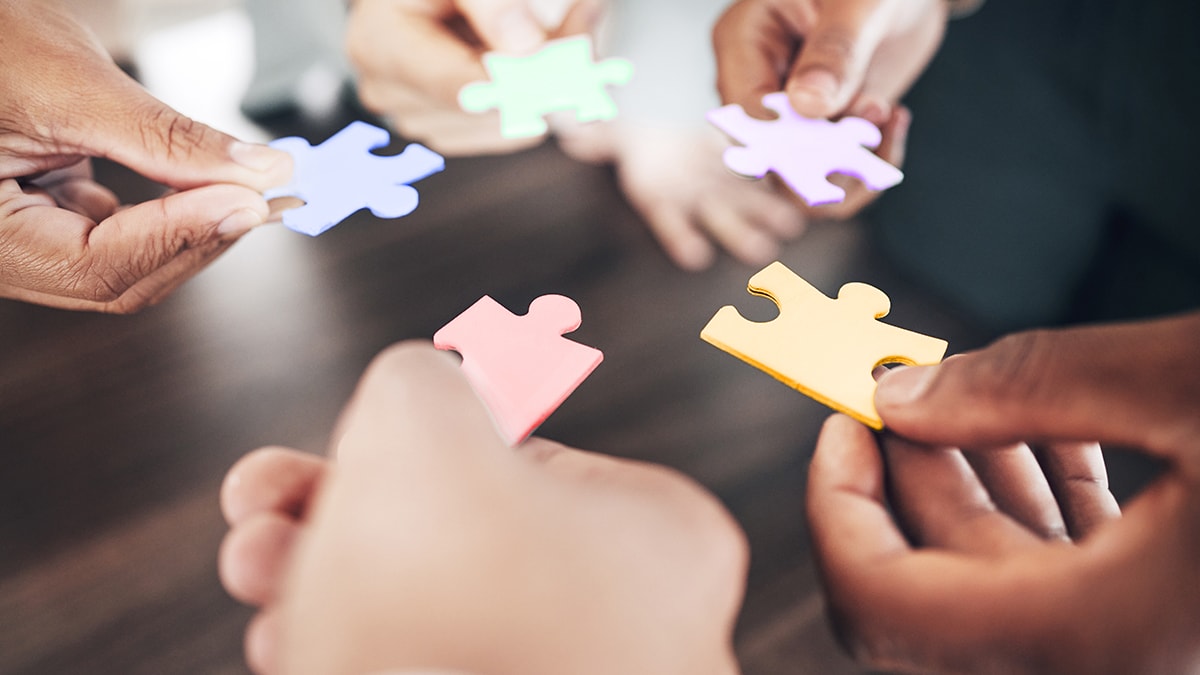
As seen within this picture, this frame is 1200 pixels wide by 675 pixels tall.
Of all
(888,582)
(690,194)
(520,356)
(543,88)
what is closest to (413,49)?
(543,88)

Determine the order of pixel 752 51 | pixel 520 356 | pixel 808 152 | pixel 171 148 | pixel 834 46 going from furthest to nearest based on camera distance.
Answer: pixel 752 51
pixel 834 46
pixel 808 152
pixel 171 148
pixel 520 356

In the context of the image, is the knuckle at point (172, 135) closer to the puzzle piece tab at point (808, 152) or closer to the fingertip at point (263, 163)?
the fingertip at point (263, 163)

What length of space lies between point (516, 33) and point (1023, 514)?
970 millimetres

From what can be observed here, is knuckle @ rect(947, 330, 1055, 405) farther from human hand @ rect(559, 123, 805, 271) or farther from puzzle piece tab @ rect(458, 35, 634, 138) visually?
puzzle piece tab @ rect(458, 35, 634, 138)

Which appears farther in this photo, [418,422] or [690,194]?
[690,194]

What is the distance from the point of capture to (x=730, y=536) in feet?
2.26

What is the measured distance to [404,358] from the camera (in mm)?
743

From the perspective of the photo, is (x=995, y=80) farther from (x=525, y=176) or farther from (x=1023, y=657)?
(x=1023, y=657)

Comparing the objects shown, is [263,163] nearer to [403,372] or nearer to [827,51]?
[403,372]

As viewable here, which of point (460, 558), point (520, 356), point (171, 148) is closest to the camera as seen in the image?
point (460, 558)

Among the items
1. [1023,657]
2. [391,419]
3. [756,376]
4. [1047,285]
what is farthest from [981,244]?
[391,419]

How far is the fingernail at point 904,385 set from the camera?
2.23ft

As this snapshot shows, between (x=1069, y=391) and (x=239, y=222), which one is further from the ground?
(x=1069, y=391)

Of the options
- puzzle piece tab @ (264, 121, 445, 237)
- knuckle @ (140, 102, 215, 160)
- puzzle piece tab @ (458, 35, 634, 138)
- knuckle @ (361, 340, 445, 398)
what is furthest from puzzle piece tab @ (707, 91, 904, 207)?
knuckle @ (140, 102, 215, 160)
